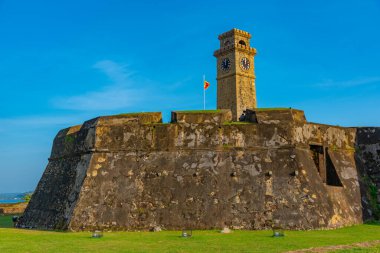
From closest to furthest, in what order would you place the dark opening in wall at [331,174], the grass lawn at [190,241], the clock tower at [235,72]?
the grass lawn at [190,241]
the dark opening in wall at [331,174]
the clock tower at [235,72]

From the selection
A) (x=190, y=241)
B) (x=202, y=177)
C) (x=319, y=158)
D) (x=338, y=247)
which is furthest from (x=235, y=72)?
(x=338, y=247)

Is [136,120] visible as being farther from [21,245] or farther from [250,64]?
[250,64]

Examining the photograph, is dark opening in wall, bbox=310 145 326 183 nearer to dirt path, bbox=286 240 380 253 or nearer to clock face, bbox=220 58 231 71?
dirt path, bbox=286 240 380 253

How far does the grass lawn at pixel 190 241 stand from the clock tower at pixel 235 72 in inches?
2240

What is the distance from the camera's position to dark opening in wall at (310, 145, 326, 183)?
1723 centimetres

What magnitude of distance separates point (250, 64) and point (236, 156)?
202ft

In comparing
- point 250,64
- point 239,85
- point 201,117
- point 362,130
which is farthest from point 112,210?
point 250,64

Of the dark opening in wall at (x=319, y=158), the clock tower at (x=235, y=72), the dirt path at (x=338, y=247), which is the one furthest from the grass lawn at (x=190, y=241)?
the clock tower at (x=235, y=72)

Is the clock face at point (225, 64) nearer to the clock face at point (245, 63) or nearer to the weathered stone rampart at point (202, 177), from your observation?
the clock face at point (245, 63)

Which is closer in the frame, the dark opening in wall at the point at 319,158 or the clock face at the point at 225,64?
the dark opening in wall at the point at 319,158

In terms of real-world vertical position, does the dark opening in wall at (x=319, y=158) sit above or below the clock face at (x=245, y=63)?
below

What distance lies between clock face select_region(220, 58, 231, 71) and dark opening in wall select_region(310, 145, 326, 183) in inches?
2231

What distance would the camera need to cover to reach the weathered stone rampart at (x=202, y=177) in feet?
48.0

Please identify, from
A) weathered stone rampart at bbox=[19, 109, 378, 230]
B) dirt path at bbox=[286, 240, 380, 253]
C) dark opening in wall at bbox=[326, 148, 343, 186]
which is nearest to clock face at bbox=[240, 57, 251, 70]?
weathered stone rampart at bbox=[19, 109, 378, 230]
